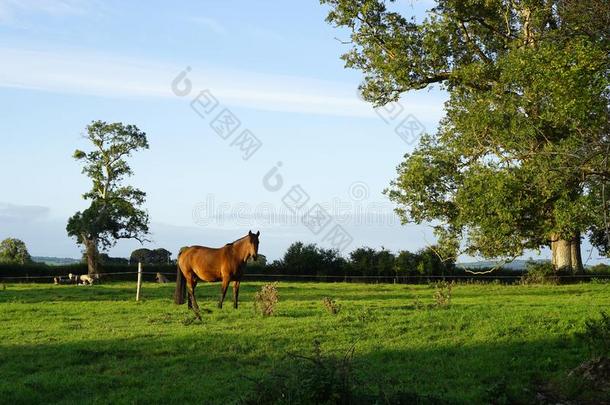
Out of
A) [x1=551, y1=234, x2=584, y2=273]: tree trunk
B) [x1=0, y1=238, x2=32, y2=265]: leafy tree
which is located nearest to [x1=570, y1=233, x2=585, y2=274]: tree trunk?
[x1=551, y1=234, x2=584, y2=273]: tree trunk

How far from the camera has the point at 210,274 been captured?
1830 cm

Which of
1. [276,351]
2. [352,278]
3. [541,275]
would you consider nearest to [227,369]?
[276,351]

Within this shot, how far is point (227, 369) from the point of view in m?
9.95

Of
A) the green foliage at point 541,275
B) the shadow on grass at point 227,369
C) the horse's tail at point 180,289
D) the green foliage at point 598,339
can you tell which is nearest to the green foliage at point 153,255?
the green foliage at point 541,275

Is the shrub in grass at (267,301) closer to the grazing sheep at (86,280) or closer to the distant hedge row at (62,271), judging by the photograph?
the grazing sheep at (86,280)

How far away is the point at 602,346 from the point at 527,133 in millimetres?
5283

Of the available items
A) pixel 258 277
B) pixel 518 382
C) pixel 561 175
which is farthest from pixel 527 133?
pixel 258 277

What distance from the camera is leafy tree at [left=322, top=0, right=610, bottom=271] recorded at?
37.7ft

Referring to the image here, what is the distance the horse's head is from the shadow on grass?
203 inches

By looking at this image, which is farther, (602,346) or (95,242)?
(95,242)

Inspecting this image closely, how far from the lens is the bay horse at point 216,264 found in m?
17.8

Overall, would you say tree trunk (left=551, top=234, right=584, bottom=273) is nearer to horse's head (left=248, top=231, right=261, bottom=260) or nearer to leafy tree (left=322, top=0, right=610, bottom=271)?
leafy tree (left=322, top=0, right=610, bottom=271)

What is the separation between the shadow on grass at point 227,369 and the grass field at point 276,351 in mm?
21

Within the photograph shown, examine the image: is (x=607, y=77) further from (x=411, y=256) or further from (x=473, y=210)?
(x=411, y=256)
